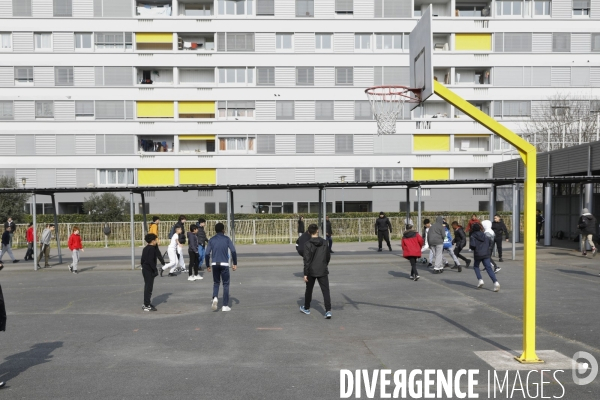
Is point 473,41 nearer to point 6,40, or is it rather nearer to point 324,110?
point 324,110

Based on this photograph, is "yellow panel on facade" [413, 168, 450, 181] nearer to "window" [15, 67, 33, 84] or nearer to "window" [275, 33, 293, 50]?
"window" [275, 33, 293, 50]

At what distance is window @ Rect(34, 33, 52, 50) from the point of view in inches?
1547

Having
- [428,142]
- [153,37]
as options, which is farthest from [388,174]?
[153,37]

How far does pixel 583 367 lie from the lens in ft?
22.7

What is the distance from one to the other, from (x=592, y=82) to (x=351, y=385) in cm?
4170

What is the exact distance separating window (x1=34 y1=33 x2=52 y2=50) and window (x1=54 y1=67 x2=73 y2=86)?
1.81m

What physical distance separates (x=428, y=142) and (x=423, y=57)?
34.0m

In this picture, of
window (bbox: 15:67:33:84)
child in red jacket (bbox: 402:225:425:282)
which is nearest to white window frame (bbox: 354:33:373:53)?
window (bbox: 15:67:33:84)

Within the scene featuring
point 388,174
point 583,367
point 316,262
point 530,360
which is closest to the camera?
point 583,367

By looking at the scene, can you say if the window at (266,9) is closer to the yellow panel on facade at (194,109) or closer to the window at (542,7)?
the yellow panel on facade at (194,109)

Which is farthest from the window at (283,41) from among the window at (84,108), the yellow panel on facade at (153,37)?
the window at (84,108)

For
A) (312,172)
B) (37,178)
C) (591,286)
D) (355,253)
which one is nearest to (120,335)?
(591,286)

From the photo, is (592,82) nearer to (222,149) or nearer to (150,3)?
(222,149)

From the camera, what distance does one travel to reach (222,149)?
4059 centimetres
